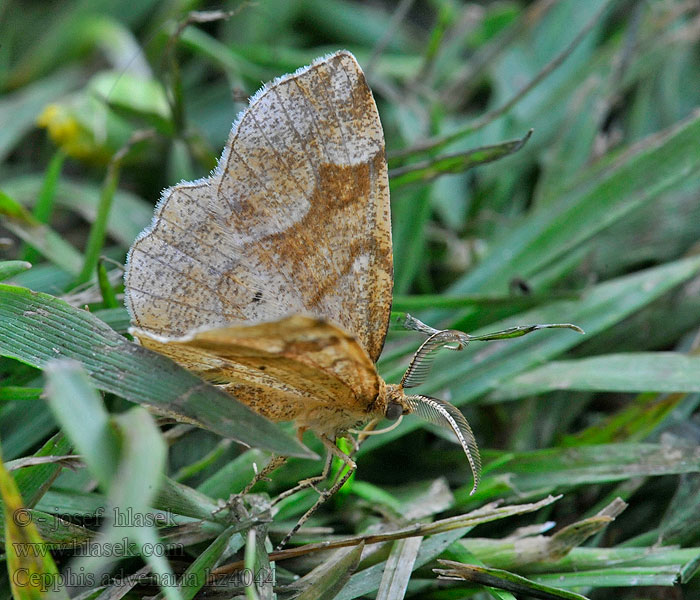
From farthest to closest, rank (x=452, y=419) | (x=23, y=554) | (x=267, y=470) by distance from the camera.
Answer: (x=267, y=470) → (x=452, y=419) → (x=23, y=554)

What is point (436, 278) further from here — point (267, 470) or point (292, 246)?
point (267, 470)

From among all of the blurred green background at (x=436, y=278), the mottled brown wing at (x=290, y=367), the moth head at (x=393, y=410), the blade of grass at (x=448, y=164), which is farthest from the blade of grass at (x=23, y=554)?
the blade of grass at (x=448, y=164)

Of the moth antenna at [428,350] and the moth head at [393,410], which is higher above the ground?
the moth antenna at [428,350]

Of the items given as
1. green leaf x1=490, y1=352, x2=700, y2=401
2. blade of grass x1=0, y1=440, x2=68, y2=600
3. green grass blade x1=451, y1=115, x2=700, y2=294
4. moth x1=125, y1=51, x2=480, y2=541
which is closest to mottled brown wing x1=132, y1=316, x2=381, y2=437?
moth x1=125, y1=51, x2=480, y2=541

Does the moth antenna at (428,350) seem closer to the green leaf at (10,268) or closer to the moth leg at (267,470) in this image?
the moth leg at (267,470)

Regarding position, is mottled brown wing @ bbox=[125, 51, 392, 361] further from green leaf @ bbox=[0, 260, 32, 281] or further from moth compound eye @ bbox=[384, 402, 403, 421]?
green leaf @ bbox=[0, 260, 32, 281]

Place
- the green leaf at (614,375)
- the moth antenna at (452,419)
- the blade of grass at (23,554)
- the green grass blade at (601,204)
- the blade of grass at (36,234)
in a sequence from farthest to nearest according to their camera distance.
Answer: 1. the green grass blade at (601,204)
2. the blade of grass at (36,234)
3. the green leaf at (614,375)
4. the moth antenna at (452,419)
5. the blade of grass at (23,554)

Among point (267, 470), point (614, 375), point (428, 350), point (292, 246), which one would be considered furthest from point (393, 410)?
point (614, 375)
